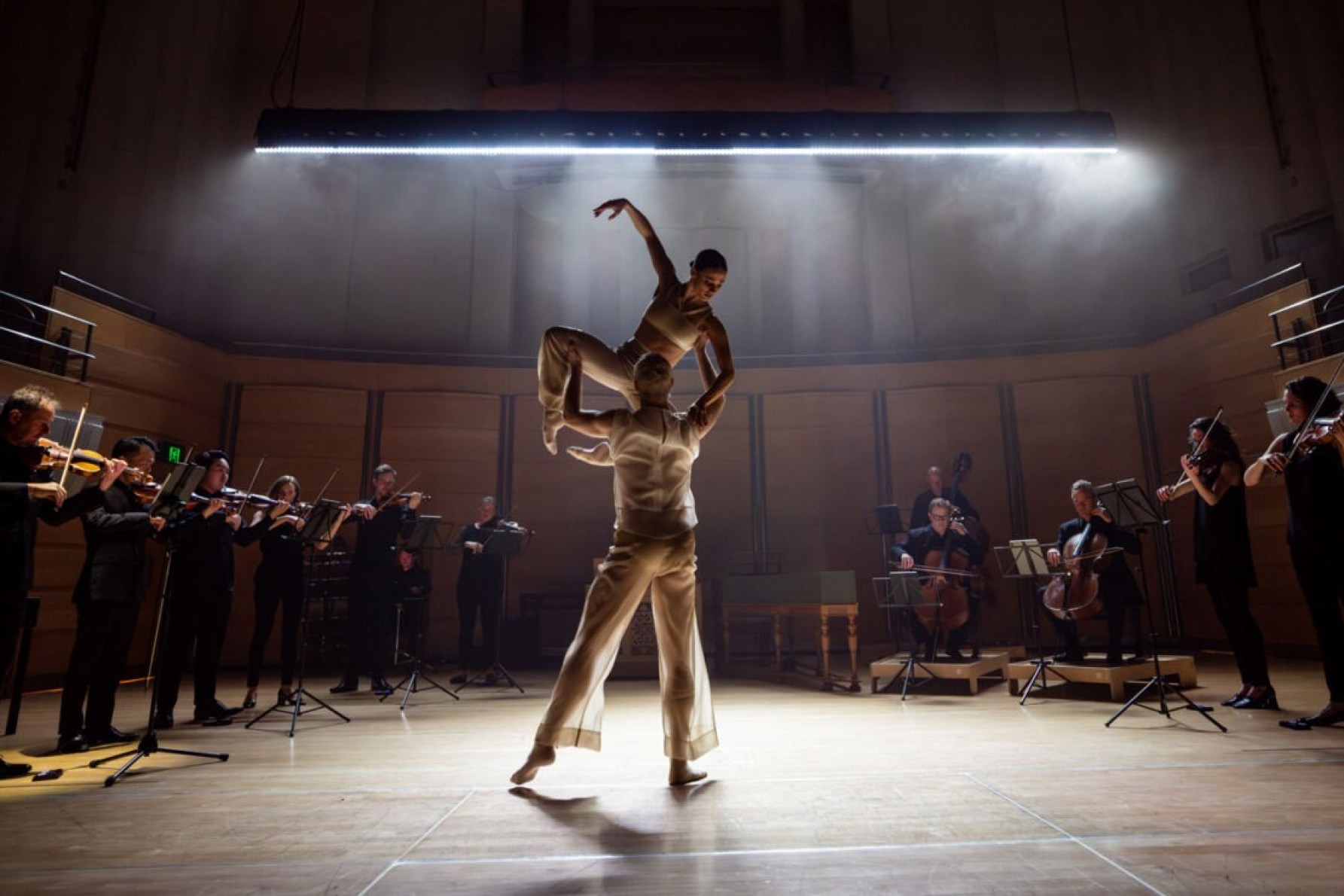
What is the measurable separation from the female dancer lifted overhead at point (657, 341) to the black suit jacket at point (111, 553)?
226 centimetres

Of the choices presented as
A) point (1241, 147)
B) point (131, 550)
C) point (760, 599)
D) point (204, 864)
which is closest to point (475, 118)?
point (131, 550)

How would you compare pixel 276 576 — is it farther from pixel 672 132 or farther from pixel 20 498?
pixel 672 132

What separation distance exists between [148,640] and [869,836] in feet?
23.8

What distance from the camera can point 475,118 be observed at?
19.0ft

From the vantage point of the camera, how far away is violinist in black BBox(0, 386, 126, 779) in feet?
9.31

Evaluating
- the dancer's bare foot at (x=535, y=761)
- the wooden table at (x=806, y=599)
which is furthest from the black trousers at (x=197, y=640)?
the wooden table at (x=806, y=599)

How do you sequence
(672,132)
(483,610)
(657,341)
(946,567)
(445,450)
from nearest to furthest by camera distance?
1. (657,341)
2. (946,567)
3. (672,132)
4. (483,610)
5. (445,450)

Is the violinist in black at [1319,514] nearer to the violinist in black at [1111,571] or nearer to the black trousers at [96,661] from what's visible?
the violinist in black at [1111,571]

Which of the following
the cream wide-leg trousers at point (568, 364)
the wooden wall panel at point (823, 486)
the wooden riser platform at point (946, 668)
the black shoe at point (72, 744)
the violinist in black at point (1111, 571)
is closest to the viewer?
the cream wide-leg trousers at point (568, 364)

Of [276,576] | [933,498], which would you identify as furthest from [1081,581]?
[276,576]

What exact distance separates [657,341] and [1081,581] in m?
3.54

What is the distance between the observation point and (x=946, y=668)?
502 centimetres

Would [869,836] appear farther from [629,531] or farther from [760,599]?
[760,599]

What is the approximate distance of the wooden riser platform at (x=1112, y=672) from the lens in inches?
172
